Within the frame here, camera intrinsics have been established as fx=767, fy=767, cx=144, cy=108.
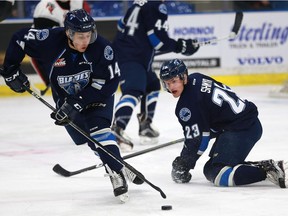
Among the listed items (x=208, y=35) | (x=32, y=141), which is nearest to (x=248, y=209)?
(x=32, y=141)

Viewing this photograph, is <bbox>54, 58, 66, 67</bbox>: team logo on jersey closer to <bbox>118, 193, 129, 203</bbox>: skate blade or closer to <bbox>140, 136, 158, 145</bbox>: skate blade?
<bbox>118, 193, 129, 203</bbox>: skate blade

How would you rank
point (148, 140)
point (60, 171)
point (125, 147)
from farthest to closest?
point (148, 140)
point (125, 147)
point (60, 171)

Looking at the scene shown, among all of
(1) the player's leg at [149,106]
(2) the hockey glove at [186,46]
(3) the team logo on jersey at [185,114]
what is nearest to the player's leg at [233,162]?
(3) the team logo on jersey at [185,114]

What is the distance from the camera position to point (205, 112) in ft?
13.1

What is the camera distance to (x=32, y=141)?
598 cm

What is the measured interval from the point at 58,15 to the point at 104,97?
2.62m

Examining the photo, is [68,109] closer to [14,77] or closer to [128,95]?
[14,77]

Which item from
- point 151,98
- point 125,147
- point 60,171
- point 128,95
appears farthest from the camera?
point 151,98

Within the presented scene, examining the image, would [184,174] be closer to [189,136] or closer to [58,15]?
[189,136]

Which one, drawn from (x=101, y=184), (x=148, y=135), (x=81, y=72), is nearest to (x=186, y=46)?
(x=148, y=135)

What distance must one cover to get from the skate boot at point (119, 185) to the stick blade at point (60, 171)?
729 millimetres

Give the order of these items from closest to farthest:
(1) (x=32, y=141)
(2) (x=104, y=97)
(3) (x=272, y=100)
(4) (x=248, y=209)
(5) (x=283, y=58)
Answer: (4) (x=248, y=209)
(2) (x=104, y=97)
(1) (x=32, y=141)
(3) (x=272, y=100)
(5) (x=283, y=58)

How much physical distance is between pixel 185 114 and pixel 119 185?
1.72ft

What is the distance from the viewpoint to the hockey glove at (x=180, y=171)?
4094 mm
